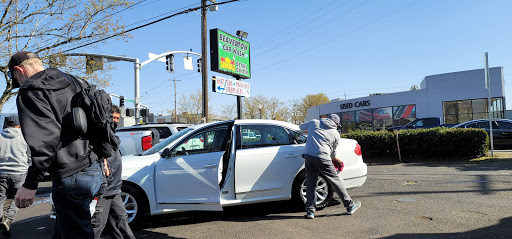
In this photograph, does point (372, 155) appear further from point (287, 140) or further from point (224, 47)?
point (287, 140)

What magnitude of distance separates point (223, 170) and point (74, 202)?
3062mm

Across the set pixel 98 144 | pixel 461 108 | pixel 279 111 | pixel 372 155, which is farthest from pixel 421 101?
pixel 279 111

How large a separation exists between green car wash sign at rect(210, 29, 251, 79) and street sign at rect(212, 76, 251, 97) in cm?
56

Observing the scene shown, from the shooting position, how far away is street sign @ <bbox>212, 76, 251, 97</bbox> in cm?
1334

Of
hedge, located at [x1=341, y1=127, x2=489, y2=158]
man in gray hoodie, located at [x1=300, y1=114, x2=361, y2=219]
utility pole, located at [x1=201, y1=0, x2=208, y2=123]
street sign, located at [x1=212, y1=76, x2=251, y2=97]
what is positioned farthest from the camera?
utility pole, located at [x1=201, y1=0, x2=208, y2=123]

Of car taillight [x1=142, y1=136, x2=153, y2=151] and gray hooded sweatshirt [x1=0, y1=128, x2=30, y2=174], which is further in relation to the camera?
car taillight [x1=142, y1=136, x2=153, y2=151]

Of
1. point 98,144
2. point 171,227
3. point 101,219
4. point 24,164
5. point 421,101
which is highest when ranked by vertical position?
point 421,101

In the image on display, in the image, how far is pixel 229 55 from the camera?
48.1ft

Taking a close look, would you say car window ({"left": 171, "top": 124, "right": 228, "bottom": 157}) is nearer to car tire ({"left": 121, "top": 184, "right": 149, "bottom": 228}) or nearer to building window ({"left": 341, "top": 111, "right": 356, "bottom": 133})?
car tire ({"left": 121, "top": 184, "right": 149, "bottom": 228})

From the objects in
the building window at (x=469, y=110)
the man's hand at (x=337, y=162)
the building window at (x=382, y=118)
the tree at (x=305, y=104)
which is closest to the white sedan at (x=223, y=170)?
the man's hand at (x=337, y=162)

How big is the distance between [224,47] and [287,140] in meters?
9.25

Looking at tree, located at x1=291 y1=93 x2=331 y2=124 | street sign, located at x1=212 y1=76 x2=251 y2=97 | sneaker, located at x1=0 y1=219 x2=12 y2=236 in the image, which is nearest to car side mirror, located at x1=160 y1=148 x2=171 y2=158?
sneaker, located at x1=0 y1=219 x2=12 y2=236

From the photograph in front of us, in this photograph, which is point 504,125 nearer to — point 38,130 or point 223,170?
point 223,170

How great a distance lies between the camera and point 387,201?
630cm
